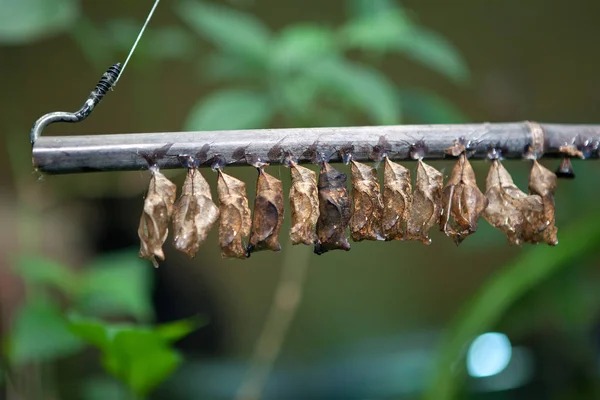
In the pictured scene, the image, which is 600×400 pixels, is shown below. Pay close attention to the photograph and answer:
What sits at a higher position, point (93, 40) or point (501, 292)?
point (93, 40)

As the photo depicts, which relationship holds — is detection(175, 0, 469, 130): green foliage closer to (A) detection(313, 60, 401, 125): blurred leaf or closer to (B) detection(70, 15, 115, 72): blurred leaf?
(A) detection(313, 60, 401, 125): blurred leaf

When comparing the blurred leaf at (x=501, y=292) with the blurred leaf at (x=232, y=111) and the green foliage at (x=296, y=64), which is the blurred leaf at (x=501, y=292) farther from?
the blurred leaf at (x=232, y=111)

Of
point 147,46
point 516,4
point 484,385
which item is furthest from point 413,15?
point 484,385

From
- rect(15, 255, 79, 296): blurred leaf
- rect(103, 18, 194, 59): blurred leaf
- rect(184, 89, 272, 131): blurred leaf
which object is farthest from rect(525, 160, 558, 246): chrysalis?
rect(103, 18, 194, 59): blurred leaf

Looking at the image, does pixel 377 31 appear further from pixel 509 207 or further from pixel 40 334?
pixel 40 334

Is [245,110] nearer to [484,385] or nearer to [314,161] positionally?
[314,161]

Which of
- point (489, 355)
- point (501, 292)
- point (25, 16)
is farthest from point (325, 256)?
point (25, 16)

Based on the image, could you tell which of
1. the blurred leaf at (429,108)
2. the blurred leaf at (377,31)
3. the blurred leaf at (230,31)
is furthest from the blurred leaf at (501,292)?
the blurred leaf at (230,31)
